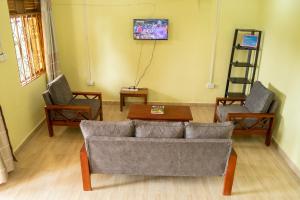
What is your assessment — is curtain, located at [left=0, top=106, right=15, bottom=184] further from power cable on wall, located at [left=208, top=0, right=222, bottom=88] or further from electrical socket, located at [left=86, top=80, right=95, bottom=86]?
power cable on wall, located at [left=208, top=0, right=222, bottom=88]

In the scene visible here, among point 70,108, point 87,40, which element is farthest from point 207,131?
point 87,40

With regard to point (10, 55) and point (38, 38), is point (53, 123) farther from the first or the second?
point (38, 38)

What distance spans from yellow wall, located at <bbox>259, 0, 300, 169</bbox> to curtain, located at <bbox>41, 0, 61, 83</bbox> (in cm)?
389

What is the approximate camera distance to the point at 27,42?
173 inches

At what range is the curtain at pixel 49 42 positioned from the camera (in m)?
4.48

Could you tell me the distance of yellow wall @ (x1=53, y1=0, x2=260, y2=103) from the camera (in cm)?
500

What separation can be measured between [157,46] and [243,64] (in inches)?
68.9

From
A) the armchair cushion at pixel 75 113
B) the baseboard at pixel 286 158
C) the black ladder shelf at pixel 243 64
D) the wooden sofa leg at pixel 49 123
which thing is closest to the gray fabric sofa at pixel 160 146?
the baseboard at pixel 286 158

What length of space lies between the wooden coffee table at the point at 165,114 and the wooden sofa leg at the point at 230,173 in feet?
4.29

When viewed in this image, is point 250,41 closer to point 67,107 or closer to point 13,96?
point 67,107

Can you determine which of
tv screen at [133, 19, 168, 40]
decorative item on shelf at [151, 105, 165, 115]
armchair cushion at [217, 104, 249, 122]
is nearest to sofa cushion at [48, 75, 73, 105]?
decorative item on shelf at [151, 105, 165, 115]

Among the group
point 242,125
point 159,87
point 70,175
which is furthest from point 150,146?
point 159,87

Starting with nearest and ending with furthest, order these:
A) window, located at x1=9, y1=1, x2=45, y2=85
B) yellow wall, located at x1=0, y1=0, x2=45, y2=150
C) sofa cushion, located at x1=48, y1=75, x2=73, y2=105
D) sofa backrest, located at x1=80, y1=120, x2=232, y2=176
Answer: sofa backrest, located at x1=80, y1=120, x2=232, y2=176 → yellow wall, located at x1=0, y1=0, x2=45, y2=150 → window, located at x1=9, y1=1, x2=45, y2=85 → sofa cushion, located at x1=48, y1=75, x2=73, y2=105

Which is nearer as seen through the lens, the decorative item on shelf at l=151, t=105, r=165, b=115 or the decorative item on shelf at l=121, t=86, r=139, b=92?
the decorative item on shelf at l=151, t=105, r=165, b=115
